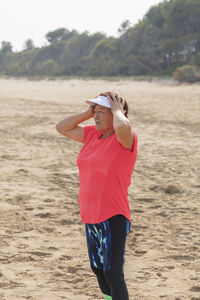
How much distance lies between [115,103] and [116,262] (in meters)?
0.86

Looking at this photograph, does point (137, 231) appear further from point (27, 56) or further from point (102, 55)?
point (27, 56)

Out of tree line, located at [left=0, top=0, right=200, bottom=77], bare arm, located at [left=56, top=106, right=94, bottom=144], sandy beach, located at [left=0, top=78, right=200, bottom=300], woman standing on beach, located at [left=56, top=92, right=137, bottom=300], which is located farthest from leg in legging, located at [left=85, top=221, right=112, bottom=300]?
tree line, located at [left=0, top=0, right=200, bottom=77]

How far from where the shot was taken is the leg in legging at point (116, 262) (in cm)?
221

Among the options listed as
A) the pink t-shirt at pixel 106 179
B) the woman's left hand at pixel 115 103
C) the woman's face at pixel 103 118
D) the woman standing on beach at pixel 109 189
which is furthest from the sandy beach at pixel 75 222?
the woman's left hand at pixel 115 103

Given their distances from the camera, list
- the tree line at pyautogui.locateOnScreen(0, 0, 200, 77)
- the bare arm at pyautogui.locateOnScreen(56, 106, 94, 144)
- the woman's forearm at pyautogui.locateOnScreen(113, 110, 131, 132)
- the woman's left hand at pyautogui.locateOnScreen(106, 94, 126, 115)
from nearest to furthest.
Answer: the woman's forearm at pyautogui.locateOnScreen(113, 110, 131, 132) < the woman's left hand at pyautogui.locateOnScreen(106, 94, 126, 115) < the bare arm at pyautogui.locateOnScreen(56, 106, 94, 144) < the tree line at pyautogui.locateOnScreen(0, 0, 200, 77)

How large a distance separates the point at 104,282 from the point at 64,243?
160 cm

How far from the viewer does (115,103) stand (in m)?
2.26

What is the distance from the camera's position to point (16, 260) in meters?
3.54

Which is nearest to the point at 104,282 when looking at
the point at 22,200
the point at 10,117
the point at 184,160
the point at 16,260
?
the point at 16,260

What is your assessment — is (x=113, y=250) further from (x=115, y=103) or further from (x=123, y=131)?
(x=115, y=103)

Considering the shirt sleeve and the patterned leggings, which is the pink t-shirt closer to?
the patterned leggings

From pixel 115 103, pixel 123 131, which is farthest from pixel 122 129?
pixel 115 103

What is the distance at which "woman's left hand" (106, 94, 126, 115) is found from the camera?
7.38ft

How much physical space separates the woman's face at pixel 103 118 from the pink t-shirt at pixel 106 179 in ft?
0.24
